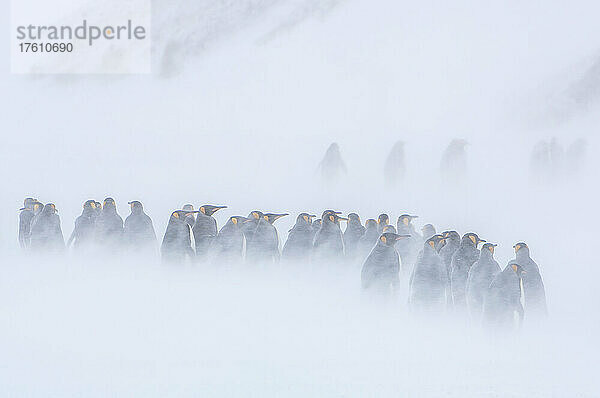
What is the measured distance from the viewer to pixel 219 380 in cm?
730

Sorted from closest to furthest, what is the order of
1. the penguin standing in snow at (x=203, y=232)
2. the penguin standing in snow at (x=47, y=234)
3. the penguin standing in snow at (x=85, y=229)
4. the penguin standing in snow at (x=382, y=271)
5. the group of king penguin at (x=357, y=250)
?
1. the group of king penguin at (x=357, y=250)
2. the penguin standing in snow at (x=382, y=271)
3. the penguin standing in snow at (x=203, y=232)
4. the penguin standing in snow at (x=85, y=229)
5. the penguin standing in snow at (x=47, y=234)

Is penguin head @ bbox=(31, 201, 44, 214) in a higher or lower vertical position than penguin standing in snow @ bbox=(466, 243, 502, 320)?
higher

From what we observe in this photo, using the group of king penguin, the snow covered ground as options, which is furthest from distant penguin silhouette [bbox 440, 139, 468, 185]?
the group of king penguin

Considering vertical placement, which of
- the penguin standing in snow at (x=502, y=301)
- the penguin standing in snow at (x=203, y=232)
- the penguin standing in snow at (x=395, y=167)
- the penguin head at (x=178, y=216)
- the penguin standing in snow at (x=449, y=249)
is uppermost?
the penguin standing in snow at (x=395, y=167)

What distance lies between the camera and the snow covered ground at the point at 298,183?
25.6 feet

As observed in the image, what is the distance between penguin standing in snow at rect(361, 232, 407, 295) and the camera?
9922 millimetres

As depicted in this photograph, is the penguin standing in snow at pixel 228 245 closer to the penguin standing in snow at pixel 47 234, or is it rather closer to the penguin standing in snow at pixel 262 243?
the penguin standing in snow at pixel 262 243

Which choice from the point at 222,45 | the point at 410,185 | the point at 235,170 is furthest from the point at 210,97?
the point at 410,185

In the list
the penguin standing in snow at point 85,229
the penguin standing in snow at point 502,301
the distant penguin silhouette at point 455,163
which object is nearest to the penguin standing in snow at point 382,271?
the penguin standing in snow at point 502,301

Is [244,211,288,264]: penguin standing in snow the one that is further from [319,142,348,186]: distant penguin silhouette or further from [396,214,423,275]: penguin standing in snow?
[319,142,348,186]: distant penguin silhouette

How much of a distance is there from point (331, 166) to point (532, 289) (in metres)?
13.1

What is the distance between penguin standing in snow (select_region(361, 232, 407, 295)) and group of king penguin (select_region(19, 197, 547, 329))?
13 mm

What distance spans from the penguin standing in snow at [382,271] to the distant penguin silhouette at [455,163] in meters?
13.2

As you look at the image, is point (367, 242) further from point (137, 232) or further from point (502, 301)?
point (137, 232)
